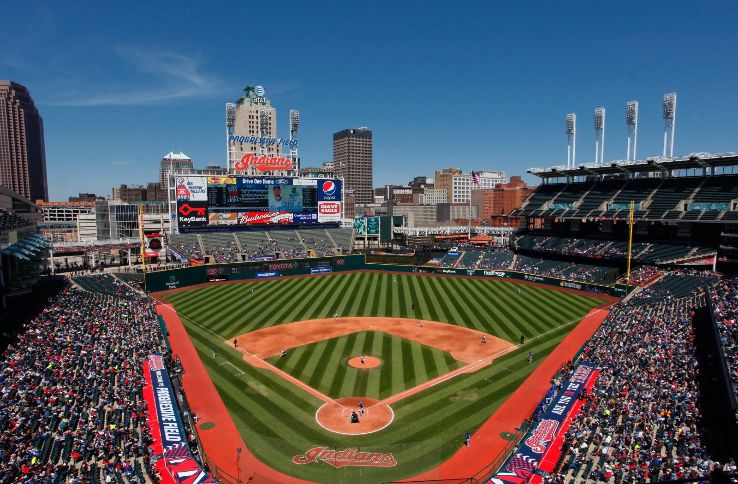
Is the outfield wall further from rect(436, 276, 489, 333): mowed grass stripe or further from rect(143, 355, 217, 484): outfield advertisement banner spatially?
rect(143, 355, 217, 484): outfield advertisement banner

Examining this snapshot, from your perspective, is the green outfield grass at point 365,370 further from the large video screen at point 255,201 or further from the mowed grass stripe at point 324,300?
the large video screen at point 255,201

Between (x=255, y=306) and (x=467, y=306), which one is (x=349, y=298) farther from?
(x=467, y=306)

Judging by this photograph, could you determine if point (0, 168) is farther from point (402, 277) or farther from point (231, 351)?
point (231, 351)

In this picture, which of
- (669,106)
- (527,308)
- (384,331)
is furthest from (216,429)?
(669,106)

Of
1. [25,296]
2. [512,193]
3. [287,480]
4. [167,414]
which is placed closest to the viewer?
[287,480]

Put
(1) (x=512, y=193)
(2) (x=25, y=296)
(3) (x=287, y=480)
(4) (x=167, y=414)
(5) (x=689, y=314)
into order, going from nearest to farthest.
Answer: (3) (x=287, y=480) → (4) (x=167, y=414) → (5) (x=689, y=314) → (2) (x=25, y=296) → (1) (x=512, y=193)

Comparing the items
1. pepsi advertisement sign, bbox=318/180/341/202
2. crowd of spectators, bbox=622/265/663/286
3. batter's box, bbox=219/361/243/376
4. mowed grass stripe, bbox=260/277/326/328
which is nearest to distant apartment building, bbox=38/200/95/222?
pepsi advertisement sign, bbox=318/180/341/202

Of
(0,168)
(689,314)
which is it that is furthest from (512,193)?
(0,168)
